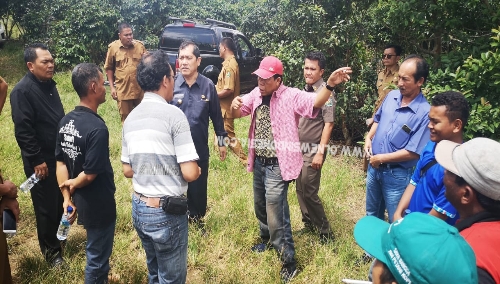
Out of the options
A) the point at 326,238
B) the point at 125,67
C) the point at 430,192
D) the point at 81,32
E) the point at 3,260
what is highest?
the point at 430,192

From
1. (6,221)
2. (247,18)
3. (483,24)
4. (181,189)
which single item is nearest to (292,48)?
(483,24)

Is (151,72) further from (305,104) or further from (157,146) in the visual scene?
(305,104)

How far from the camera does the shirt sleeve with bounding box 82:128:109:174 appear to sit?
7.42ft

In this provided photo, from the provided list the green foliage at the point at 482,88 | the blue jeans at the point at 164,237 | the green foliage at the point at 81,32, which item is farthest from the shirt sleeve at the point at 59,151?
the green foliage at the point at 81,32

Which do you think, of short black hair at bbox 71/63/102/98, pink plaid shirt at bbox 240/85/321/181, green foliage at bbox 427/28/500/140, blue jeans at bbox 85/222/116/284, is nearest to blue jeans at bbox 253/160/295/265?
pink plaid shirt at bbox 240/85/321/181

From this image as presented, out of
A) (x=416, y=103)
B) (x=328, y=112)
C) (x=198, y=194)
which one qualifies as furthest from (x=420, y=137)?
(x=198, y=194)

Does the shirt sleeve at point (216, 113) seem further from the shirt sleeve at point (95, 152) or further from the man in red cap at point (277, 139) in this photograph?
the shirt sleeve at point (95, 152)

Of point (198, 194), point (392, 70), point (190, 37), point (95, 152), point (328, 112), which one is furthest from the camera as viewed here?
point (190, 37)

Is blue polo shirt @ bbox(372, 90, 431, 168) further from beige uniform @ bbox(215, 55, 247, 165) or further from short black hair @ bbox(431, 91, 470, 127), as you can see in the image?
beige uniform @ bbox(215, 55, 247, 165)

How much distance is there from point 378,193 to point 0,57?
13.9 metres

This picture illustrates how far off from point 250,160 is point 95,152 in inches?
51.4

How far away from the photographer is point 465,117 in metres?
2.31

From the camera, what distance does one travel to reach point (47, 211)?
9.98 feet

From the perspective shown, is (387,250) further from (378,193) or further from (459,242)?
(378,193)
